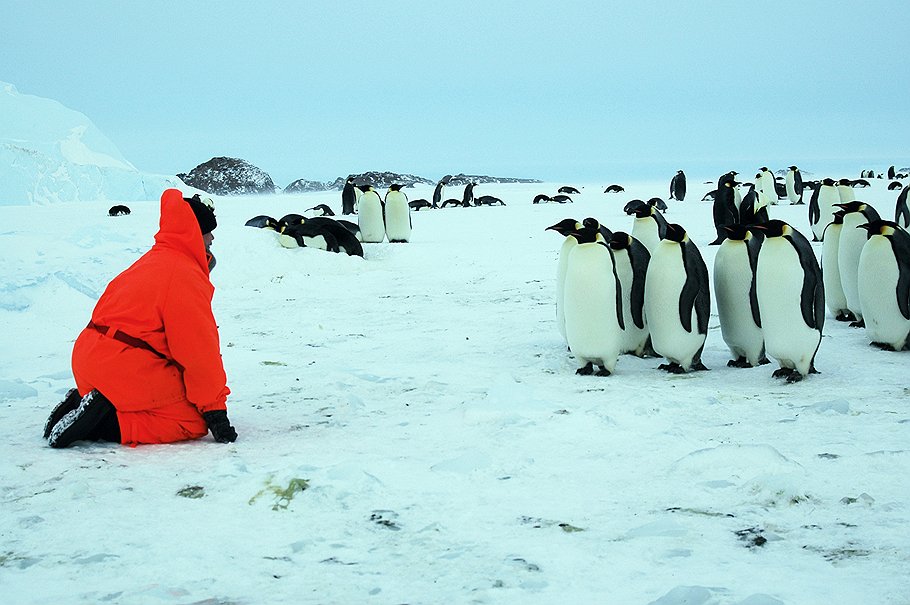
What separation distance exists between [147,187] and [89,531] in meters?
18.2

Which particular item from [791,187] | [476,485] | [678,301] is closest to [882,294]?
[678,301]

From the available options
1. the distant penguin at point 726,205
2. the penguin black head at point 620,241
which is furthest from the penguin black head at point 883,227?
the distant penguin at point 726,205

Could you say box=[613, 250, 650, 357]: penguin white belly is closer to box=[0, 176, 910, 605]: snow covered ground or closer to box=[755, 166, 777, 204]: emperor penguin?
box=[0, 176, 910, 605]: snow covered ground

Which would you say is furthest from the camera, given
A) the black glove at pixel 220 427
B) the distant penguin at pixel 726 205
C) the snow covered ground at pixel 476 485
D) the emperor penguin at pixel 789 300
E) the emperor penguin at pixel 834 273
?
the distant penguin at pixel 726 205

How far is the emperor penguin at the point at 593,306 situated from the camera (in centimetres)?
486

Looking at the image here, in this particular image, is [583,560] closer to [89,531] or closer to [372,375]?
[89,531]

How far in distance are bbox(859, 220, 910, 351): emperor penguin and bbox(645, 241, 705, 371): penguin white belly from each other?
130cm

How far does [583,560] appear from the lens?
7.50 ft

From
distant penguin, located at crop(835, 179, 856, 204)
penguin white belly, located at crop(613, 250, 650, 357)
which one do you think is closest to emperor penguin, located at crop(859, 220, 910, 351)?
penguin white belly, located at crop(613, 250, 650, 357)

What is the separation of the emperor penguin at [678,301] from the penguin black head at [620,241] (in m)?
0.29

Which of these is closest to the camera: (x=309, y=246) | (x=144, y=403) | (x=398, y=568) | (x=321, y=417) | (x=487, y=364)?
(x=398, y=568)

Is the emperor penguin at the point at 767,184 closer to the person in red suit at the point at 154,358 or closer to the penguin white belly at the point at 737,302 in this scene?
the penguin white belly at the point at 737,302

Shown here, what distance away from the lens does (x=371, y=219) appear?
12.7m

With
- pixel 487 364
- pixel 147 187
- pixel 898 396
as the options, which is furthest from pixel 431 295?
pixel 147 187
